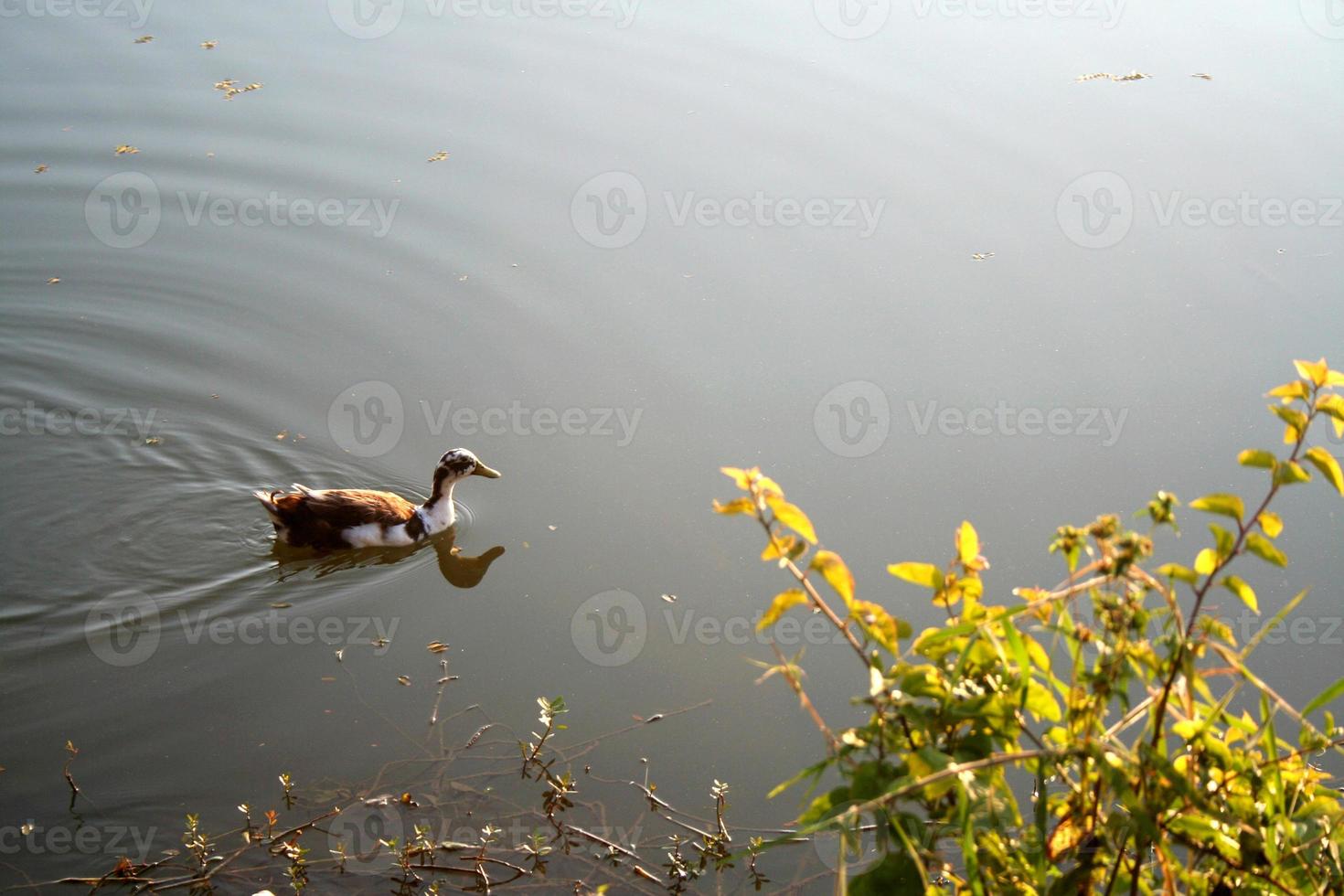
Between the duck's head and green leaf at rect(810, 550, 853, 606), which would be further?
the duck's head

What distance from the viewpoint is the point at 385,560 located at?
734cm

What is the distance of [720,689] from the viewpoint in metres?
5.99

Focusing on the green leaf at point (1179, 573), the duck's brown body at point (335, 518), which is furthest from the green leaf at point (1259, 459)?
the duck's brown body at point (335, 518)

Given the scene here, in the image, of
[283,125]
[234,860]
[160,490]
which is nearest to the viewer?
[234,860]

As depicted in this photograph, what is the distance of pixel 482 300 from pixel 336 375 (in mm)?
1262

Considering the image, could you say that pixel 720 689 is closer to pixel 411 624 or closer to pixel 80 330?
pixel 411 624

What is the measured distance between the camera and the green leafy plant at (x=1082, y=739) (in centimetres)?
237

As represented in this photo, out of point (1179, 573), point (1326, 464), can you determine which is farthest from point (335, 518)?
point (1326, 464)

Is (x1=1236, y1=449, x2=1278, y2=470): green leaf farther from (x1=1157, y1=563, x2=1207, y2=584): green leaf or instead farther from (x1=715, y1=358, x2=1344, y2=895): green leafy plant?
Answer: (x1=1157, y1=563, x2=1207, y2=584): green leaf

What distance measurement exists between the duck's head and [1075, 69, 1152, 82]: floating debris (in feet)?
25.0

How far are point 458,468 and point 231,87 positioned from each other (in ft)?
19.9

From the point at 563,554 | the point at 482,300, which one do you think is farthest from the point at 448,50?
the point at 563,554

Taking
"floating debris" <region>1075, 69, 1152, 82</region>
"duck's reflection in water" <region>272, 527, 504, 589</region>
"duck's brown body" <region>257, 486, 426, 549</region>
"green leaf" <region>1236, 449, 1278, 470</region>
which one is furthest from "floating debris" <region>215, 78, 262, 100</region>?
"green leaf" <region>1236, 449, 1278, 470</region>

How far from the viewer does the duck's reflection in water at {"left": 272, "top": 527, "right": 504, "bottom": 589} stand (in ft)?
23.2
